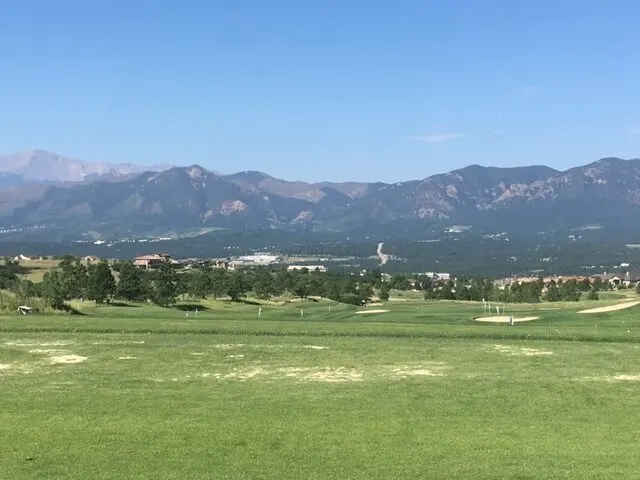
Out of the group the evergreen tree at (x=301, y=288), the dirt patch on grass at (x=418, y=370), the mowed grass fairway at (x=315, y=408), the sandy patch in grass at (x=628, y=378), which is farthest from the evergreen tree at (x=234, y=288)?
the sandy patch in grass at (x=628, y=378)

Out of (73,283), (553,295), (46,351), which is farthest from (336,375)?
(553,295)

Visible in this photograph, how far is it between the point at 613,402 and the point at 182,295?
8752 centimetres

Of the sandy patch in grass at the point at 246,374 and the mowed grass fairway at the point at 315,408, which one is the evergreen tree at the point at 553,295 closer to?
the mowed grass fairway at the point at 315,408

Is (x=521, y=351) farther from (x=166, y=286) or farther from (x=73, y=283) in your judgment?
(x=166, y=286)

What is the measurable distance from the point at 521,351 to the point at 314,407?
504 inches

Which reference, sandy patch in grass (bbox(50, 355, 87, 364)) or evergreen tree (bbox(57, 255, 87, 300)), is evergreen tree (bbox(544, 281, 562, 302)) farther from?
sandy patch in grass (bbox(50, 355, 87, 364))

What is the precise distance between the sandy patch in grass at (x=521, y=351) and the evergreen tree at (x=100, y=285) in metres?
56.8

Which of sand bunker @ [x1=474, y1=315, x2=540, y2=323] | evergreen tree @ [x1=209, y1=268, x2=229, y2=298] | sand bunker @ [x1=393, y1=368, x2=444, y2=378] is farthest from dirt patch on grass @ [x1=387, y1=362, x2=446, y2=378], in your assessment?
evergreen tree @ [x1=209, y1=268, x2=229, y2=298]

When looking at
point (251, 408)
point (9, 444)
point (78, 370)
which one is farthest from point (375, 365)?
point (9, 444)

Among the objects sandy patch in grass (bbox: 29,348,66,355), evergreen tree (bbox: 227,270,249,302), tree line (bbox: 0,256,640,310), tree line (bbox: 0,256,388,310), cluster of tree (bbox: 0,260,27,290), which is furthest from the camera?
evergreen tree (bbox: 227,270,249,302)

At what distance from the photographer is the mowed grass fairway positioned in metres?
13.2

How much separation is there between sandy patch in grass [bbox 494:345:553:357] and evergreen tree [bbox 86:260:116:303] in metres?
56.8

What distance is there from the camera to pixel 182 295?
4001 inches

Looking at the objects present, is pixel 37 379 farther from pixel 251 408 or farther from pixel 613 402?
pixel 613 402
